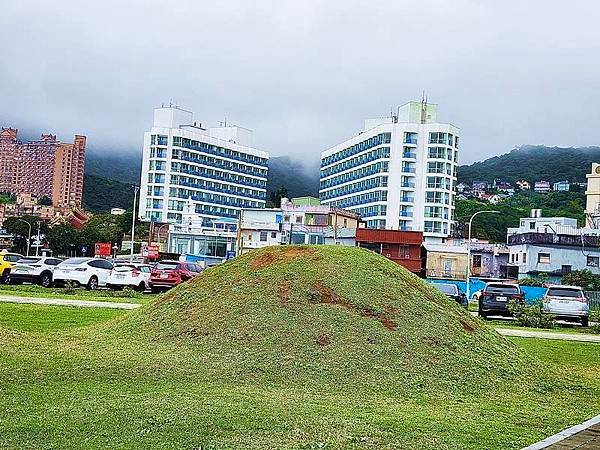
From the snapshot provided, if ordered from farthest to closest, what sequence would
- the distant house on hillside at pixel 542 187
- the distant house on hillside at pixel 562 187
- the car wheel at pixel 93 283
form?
the distant house on hillside at pixel 542 187
the distant house on hillside at pixel 562 187
the car wheel at pixel 93 283

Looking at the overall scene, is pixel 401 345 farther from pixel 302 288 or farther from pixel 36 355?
pixel 36 355

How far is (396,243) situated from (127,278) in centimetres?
4654

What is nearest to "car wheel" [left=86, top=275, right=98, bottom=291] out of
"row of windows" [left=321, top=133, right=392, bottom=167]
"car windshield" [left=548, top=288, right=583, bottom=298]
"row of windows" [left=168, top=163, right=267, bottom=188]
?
"car windshield" [left=548, top=288, right=583, bottom=298]

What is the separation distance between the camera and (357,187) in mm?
122062

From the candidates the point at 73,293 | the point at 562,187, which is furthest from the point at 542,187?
the point at 73,293

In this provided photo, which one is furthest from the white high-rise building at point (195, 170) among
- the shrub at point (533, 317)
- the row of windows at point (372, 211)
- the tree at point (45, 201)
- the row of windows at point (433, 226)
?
the shrub at point (533, 317)

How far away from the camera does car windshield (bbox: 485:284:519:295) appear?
1331 inches

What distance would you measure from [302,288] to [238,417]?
5.54 meters

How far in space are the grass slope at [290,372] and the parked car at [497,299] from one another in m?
16.0

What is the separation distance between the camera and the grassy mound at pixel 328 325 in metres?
12.1

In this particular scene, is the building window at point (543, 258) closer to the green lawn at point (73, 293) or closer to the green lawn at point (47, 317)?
the green lawn at point (73, 293)

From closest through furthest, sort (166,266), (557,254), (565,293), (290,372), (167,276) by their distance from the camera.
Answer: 1. (290,372)
2. (565,293)
3. (167,276)
4. (166,266)
5. (557,254)

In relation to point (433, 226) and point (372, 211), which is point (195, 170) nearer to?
point (372, 211)

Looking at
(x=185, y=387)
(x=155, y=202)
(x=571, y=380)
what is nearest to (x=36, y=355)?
(x=185, y=387)
